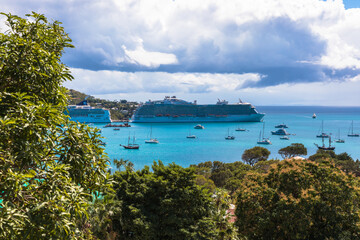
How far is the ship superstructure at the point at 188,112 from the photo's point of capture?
11475 centimetres

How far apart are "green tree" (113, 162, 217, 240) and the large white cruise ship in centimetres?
9880

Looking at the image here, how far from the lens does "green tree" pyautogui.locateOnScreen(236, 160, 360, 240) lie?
9.16 metres

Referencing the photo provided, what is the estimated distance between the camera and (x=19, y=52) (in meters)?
3.99

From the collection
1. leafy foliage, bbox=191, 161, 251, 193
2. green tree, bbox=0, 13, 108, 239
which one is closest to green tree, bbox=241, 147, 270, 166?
leafy foliage, bbox=191, 161, 251, 193

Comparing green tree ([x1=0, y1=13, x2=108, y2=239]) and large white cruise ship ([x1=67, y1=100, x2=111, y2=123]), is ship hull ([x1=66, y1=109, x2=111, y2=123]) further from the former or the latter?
green tree ([x1=0, y1=13, x2=108, y2=239])

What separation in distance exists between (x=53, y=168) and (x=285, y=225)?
26.6ft

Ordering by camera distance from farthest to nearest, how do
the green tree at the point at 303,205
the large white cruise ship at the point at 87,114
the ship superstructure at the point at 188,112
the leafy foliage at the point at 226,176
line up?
the ship superstructure at the point at 188,112, the large white cruise ship at the point at 87,114, the leafy foliage at the point at 226,176, the green tree at the point at 303,205

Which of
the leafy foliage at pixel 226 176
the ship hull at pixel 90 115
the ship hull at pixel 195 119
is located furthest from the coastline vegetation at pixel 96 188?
the ship hull at pixel 90 115

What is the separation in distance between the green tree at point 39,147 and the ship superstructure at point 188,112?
10998 cm

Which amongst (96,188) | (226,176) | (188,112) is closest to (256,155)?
(226,176)

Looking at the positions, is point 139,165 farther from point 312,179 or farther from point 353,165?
point 312,179

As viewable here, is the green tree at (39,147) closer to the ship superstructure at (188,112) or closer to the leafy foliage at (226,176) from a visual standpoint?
the leafy foliage at (226,176)

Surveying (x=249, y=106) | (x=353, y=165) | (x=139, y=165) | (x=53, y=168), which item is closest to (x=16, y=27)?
(x=53, y=168)

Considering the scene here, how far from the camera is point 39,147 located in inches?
145
